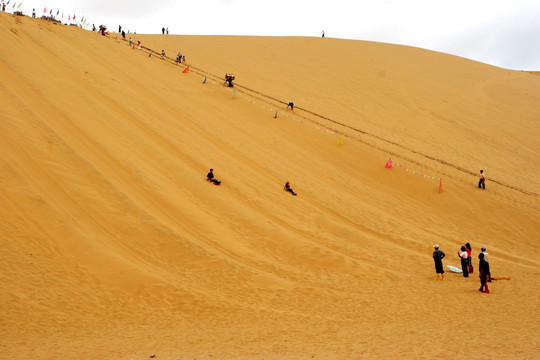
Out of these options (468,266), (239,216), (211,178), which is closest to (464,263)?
(468,266)

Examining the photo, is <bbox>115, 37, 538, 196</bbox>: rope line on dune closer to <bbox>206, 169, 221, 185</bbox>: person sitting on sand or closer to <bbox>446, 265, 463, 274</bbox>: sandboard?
<bbox>446, 265, 463, 274</bbox>: sandboard

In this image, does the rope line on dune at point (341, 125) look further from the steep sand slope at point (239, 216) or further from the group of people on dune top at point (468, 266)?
the group of people on dune top at point (468, 266)

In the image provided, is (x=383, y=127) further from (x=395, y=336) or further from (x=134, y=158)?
(x=395, y=336)

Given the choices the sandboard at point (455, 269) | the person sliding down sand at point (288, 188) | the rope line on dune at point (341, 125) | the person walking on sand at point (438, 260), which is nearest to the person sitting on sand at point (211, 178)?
the person sliding down sand at point (288, 188)

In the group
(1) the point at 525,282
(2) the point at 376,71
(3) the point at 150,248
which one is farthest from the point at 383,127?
(3) the point at 150,248

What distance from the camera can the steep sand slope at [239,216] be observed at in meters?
7.63

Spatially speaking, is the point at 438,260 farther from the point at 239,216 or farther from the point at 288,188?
the point at 288,188

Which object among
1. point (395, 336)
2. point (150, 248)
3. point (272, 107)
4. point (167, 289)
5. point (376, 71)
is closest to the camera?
point (395, 336)

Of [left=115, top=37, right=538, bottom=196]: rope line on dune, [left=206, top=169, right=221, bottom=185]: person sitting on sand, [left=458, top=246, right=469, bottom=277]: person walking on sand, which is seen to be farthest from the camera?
[left=115, top=37, right=538, bottom=196]: rope line on dune

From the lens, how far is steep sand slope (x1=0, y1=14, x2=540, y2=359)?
301 inches

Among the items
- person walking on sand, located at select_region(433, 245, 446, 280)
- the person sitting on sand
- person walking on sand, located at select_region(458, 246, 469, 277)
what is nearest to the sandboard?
person walking on sand, located at select_region(458, 246, 469, 277)

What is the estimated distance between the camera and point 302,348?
6.72 meters

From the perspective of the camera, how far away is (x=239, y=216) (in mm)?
12891

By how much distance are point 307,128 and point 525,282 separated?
1280cm
